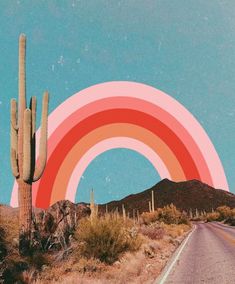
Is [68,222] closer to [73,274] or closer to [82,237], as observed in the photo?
[82,237]

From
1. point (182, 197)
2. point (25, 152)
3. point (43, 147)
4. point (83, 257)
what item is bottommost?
point (83, 257)

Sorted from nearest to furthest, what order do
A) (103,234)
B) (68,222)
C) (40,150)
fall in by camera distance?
(103,234) → (40,150) → (68,222)

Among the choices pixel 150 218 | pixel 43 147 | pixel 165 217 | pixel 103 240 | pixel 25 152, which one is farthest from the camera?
pixel 165 217

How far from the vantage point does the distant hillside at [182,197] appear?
429 feet

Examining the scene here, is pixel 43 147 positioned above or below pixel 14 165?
above

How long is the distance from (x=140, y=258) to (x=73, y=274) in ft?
13.2

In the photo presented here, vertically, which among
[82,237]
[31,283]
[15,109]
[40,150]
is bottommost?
[31,283]

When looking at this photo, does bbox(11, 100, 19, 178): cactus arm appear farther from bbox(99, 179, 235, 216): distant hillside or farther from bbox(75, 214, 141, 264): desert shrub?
bbox(99, 179, 235, 216): distant hillside

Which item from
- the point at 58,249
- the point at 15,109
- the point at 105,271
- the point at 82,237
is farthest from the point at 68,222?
the point at 105,271

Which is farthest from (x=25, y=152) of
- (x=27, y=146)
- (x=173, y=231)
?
(x=173, y=231)

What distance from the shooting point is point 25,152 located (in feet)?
50.2

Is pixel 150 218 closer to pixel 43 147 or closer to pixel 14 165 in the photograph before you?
pixel 43 147

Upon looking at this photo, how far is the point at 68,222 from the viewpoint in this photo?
59.6 feet

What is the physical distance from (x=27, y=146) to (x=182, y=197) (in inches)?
4942
